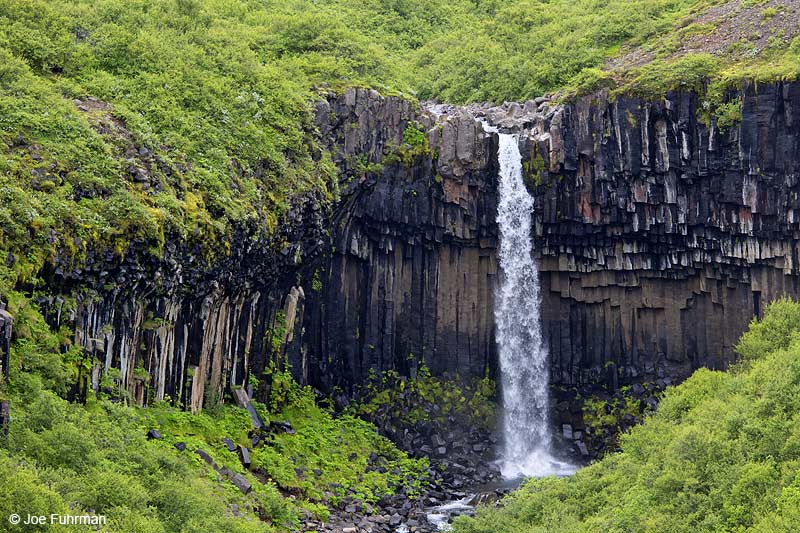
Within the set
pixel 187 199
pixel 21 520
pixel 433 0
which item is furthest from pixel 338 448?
pixel 433 0

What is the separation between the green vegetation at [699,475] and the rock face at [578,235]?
586 cm

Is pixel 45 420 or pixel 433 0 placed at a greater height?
pixel 433 0

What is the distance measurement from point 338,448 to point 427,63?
2742 centimetres

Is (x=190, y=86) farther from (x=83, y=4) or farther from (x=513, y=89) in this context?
(x=513, y=89)

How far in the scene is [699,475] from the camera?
916 inches

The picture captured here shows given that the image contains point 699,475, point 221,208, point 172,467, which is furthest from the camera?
point 221,208

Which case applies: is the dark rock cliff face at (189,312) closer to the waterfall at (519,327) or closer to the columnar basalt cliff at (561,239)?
the columnar basalt cliff at (561,239)

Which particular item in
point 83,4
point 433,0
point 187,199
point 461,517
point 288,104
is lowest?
point 461,517

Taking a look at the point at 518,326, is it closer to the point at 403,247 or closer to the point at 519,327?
the point at 519,327

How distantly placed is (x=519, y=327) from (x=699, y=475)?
15264 millimetres

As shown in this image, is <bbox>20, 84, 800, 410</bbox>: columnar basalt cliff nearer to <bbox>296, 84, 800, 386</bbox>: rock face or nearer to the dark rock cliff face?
<bbox>296, 84, 800, 386</bbox>: rock face

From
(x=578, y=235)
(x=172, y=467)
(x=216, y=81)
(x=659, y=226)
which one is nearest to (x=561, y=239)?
(x=578, y=235)

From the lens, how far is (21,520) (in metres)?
14.9

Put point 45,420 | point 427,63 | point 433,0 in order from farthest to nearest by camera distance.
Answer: point 433,0
point 427,63
point 45,420
